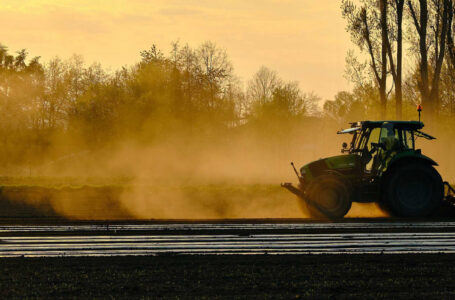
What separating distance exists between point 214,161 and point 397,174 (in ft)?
94.4

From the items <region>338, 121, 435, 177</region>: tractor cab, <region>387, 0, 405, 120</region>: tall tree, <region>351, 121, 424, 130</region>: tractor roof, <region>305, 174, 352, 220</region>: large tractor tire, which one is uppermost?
<region>387, 0, 405, 120</region>: tall tree

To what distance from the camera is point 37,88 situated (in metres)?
51.3

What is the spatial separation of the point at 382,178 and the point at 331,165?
1.26 m

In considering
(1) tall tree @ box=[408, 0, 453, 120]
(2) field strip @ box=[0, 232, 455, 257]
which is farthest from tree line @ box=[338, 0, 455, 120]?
(2) field strip @ box=[0, 232, 455, 257]

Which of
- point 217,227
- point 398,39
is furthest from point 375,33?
point 217,227

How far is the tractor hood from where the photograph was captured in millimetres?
15581

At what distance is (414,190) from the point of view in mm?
15516

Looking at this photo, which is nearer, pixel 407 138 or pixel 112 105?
pixel 407 138

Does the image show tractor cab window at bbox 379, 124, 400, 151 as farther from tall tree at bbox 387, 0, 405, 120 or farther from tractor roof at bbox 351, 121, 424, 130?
tall tree at bbox 387, 0, 405, 120

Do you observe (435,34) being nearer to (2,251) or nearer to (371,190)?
(371,190)

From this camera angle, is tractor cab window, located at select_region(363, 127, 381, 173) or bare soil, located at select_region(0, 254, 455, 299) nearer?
bare soil, located at select_region(0, 254, 455, 299)

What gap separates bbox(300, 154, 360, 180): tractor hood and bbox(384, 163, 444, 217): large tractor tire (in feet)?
3.16

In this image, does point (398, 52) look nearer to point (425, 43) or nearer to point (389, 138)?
point (425, 43)

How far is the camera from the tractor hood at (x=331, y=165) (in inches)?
613
